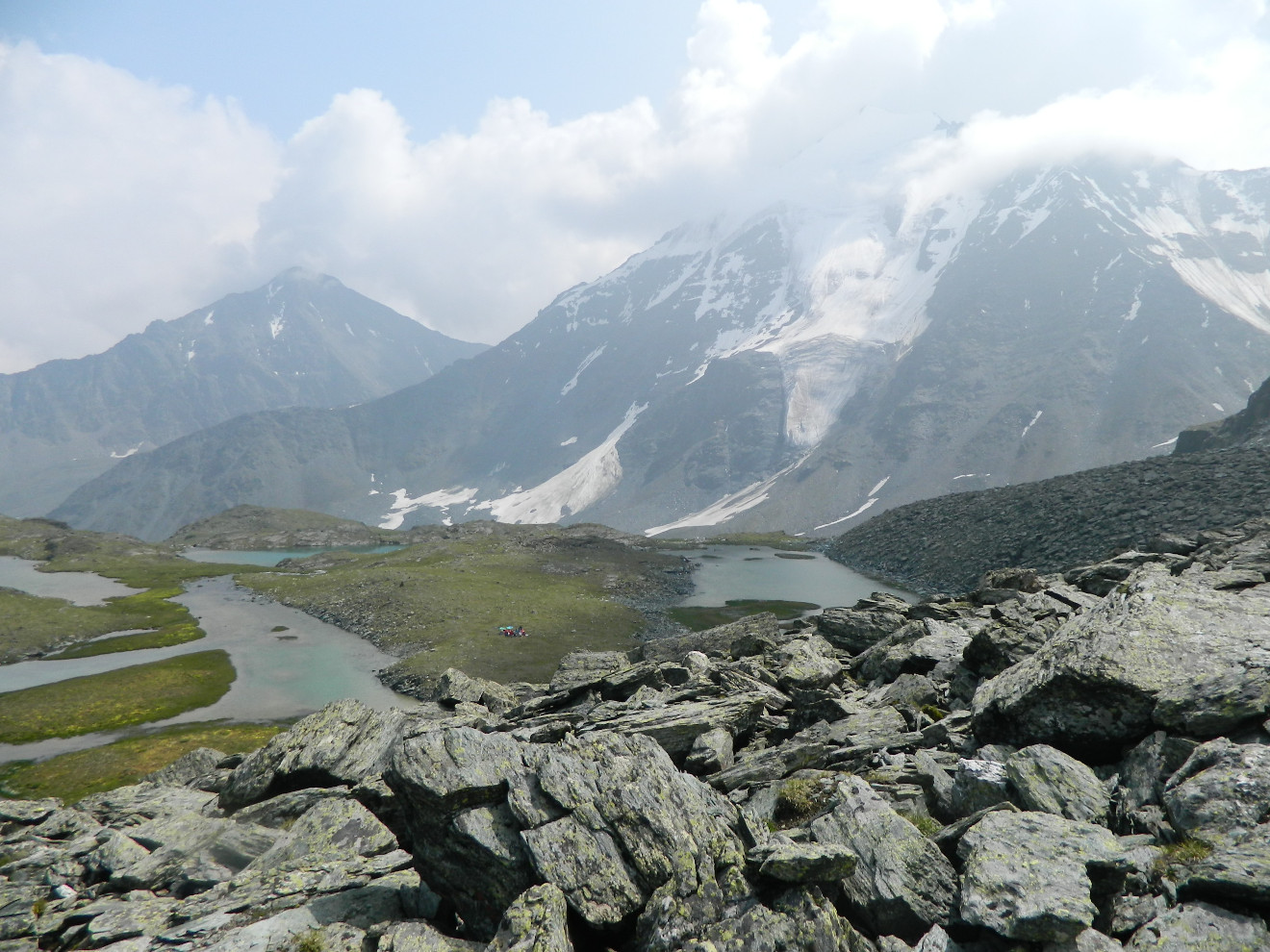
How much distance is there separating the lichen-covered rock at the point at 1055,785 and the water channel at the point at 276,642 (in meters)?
56.6

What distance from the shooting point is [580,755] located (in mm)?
16031

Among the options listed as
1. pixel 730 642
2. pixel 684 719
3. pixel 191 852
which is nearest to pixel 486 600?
pixel 730 642

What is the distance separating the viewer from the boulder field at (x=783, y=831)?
10953mm

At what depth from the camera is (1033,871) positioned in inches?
429

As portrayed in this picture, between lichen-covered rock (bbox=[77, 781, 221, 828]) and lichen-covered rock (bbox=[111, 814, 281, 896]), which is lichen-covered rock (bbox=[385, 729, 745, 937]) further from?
lichen-covered rock (bbox=[77, 781, 221, 828])

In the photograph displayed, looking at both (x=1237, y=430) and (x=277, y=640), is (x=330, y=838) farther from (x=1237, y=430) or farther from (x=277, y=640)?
(x=1237, y=430)

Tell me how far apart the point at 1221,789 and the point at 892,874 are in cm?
620

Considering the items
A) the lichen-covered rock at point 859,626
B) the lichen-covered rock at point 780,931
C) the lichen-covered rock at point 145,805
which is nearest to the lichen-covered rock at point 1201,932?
the lichen-covered rock at point 780,931

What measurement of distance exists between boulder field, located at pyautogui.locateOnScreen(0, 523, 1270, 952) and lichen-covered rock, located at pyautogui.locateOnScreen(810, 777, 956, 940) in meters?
0.05

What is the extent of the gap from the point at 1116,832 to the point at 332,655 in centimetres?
8274

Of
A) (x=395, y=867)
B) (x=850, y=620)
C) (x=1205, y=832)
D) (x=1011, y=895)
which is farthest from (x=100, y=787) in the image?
(x=1205, y=832)

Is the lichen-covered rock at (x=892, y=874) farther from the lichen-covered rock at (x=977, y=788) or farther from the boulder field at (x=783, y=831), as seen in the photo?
the lichen-covered rock at (x=977, y=788)

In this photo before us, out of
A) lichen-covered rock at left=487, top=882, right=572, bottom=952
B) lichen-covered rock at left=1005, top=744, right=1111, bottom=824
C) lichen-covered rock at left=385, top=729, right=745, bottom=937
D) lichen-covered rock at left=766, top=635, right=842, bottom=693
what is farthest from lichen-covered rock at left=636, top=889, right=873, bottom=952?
lichen-covered rock at left=766, top=635, right=842, bottom=693

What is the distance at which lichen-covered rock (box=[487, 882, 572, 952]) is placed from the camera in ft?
37.9
